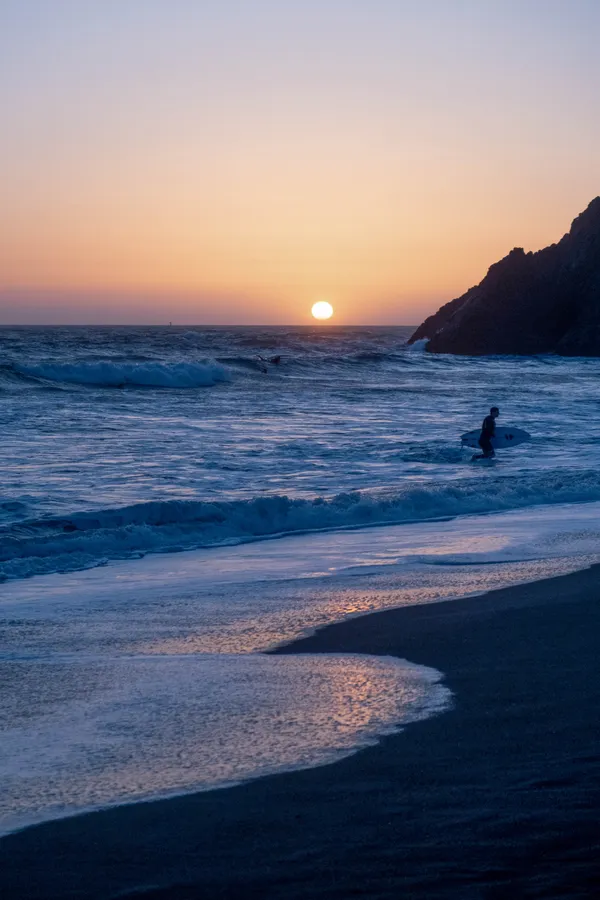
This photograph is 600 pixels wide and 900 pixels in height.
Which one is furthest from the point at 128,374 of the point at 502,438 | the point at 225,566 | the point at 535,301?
the point at 535,301

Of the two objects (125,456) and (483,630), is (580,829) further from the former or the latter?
(125,456)

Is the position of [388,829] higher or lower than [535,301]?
lower

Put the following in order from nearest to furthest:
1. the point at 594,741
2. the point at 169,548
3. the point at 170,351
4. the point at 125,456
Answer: the point at 594,741 → the point at 169,548 → the point at 125,456 → the point at 170,351

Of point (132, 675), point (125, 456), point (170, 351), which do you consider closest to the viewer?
point (132, 675)

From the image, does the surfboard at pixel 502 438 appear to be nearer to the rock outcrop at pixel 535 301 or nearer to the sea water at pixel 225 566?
the sea water at pixel 225 566

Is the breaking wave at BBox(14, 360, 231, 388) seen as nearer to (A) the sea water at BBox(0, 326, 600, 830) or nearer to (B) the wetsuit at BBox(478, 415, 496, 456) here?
(A) the sea water at BBox(0, 326, 600, 830)

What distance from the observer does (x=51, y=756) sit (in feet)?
12.8

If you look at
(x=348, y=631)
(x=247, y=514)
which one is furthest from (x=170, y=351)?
(x=348, y=631)

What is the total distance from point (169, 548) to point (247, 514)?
154cm

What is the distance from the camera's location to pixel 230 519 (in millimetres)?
10578

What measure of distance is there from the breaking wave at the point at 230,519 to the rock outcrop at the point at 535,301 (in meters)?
53.5

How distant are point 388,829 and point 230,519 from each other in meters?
7.48

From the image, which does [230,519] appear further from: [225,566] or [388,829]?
[388,829]

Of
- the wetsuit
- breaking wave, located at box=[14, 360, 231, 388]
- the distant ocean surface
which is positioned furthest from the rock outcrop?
the wetsuit
